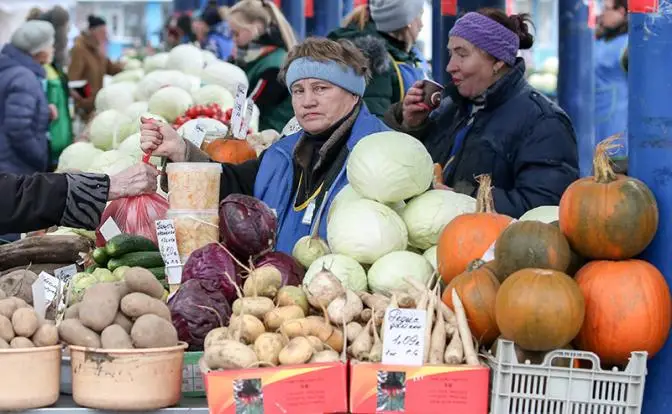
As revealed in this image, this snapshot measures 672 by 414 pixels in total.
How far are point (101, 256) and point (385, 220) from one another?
120cm

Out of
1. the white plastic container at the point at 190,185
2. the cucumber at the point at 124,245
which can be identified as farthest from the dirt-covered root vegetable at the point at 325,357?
the cucumber at the point at 124,245

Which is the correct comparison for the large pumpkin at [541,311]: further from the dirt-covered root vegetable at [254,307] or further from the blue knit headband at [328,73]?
the blue knit headband at [328,73]

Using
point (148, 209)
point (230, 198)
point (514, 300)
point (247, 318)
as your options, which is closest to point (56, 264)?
point (148, 209)

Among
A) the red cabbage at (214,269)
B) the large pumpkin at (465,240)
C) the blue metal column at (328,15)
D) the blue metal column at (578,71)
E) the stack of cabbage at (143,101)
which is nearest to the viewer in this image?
the large pumpkin at (465,240)

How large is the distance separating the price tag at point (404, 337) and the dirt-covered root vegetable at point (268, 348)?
310mm

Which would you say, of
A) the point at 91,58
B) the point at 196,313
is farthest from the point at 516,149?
the point at 91,58

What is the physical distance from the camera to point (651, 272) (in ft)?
10.8

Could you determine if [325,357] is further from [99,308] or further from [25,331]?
[25,331]

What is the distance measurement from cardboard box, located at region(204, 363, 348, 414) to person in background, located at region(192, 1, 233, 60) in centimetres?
1072

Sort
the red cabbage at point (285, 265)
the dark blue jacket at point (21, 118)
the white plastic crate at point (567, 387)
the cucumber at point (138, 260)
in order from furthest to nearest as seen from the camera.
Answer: the dark blue jacket at point (21, 118) → the cucumber at point (138, 260) → the red cabbage at point (285, 265) → the white plastic crate at point (567, 387)

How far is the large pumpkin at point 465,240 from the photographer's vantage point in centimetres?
366

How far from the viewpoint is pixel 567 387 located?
3.08 m

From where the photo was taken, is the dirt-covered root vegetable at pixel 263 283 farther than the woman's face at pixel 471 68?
No

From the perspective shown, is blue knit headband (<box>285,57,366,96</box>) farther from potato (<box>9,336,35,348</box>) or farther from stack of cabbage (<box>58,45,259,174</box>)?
potato (<box>9,336,35,348</box>)
